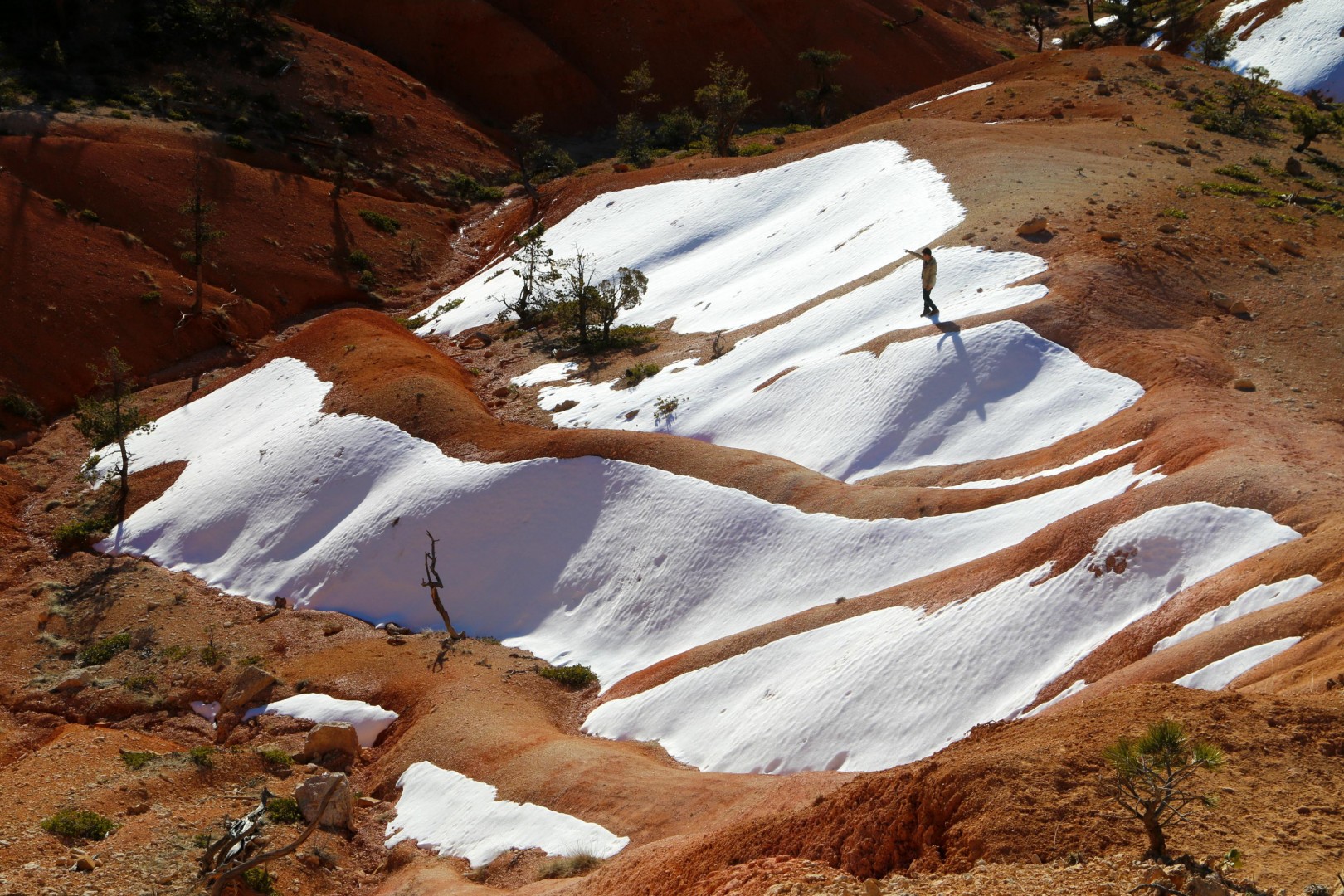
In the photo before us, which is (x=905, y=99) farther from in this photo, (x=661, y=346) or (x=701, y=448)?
(x=701, y=448)

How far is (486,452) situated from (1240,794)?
2379cm

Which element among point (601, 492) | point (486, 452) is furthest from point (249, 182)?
point (601, 492)

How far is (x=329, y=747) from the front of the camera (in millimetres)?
21719

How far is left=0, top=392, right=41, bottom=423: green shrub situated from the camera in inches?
1483

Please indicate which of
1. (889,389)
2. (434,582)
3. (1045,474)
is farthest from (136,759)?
(889,389)

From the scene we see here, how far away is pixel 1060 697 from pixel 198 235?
37.6 metres

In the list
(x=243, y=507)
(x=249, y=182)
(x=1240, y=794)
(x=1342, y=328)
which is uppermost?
(x=249, y=182)

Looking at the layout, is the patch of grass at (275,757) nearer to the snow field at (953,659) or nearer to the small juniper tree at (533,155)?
the snow field at (953,659)

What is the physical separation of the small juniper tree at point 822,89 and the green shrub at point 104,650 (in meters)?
46.0

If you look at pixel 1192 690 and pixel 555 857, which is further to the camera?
pixel 555 857

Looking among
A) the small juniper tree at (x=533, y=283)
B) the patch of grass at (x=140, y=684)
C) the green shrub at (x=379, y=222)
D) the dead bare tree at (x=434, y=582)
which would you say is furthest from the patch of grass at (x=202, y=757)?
the green shrub at (x=379, y=222)

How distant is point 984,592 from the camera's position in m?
18.6

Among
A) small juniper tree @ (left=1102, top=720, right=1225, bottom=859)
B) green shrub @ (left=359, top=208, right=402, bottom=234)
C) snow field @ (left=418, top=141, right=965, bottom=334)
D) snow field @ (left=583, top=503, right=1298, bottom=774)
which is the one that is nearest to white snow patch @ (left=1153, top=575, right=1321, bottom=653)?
snow field @ (left=583, top=503, right=1298, bottom=774)

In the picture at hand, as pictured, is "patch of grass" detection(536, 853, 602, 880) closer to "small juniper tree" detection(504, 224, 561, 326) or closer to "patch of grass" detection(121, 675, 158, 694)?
"patch of grass" detection(121, 675, 158, 694)
